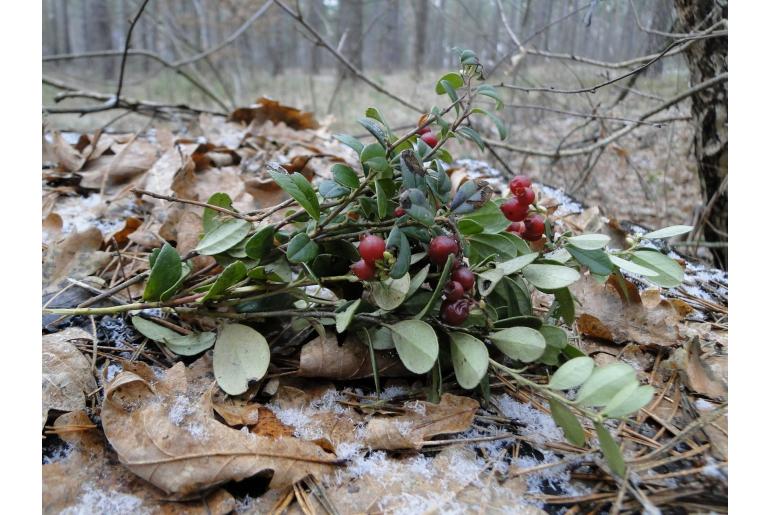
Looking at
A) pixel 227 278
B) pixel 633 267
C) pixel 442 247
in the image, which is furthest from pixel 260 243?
pixel 633 267

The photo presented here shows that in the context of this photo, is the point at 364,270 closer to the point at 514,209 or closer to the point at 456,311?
the point at 456,311

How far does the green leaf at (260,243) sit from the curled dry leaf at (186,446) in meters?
0.27

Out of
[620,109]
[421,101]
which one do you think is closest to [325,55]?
[421,101]

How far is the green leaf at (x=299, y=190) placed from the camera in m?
0.89

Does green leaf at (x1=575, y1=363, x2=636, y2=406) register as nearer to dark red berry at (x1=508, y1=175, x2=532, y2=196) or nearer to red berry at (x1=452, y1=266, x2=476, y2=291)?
red berry at (x1=452, y1=266, x2=476, y2=291)

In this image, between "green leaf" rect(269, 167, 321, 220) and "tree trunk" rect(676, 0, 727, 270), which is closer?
"green leaf" rect(269, 167, 321, 220)

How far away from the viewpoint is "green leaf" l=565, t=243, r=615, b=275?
3.02ft

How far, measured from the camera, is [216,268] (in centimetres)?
115

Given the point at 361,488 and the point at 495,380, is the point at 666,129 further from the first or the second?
the point at 361,488

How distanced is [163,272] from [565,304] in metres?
0.73

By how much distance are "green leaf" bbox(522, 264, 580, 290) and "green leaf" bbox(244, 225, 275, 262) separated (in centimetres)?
47

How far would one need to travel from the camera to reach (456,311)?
2.81 feet

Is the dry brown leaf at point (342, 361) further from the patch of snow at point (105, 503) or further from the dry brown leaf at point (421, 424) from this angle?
the patch of snow at point (105, 503)

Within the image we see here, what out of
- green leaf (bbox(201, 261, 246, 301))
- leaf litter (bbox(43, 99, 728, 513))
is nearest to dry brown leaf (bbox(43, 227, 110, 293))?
leaf litter (bbox(43, 99, 728, 513))
